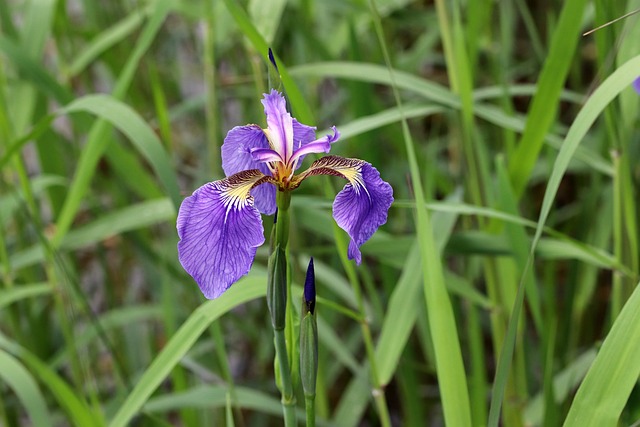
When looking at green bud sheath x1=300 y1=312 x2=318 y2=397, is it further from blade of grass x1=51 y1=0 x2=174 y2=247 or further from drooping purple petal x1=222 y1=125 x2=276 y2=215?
blade of grass x1=51 y1=0 x2=174 y2=247

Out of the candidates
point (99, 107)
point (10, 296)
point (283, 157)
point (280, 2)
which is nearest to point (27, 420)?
point (10, 296)

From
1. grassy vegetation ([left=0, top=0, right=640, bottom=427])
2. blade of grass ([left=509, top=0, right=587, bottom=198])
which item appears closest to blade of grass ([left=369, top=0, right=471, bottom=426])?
grassy vegetation ([left=0, top=0, right=640, bottom=427])

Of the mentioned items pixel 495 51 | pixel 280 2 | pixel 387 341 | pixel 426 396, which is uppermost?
pixel 280 2

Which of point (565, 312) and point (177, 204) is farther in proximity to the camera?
point (565, 312)

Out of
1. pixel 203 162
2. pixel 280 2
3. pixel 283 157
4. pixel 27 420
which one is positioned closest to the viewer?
pixel 283 157

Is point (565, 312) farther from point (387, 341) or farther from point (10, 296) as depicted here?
point (10, 296)

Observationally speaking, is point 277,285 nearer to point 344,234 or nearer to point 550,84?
point 344,234

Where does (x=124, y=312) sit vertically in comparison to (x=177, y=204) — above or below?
below
